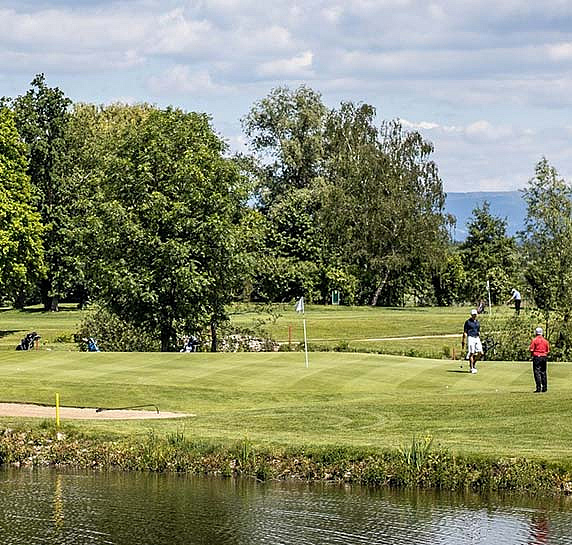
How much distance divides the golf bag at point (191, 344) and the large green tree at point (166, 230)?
55 centimetres

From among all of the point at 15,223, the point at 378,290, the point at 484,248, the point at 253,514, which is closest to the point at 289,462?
the point at 253,514

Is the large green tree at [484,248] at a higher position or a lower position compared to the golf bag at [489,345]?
higher

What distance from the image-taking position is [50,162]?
8400cm

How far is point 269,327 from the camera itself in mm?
67875

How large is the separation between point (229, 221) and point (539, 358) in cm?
2262

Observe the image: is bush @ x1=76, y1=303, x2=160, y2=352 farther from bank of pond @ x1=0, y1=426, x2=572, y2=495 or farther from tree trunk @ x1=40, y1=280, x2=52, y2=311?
tree trunk @ x1=40, y1=280, x2=52, y2=311

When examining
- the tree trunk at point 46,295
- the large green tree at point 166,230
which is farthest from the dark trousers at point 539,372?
the tree trunk at point 46,295

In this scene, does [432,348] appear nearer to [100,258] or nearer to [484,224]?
[100,258]

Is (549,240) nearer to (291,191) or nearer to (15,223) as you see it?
(15,223)

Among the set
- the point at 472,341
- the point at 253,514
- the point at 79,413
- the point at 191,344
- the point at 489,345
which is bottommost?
the point at 253,514

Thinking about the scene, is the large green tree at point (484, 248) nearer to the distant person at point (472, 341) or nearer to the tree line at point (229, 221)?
the tree line at point (229, 221)

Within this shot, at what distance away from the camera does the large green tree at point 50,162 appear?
8250cm

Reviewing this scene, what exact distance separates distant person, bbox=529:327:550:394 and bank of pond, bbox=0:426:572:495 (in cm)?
786

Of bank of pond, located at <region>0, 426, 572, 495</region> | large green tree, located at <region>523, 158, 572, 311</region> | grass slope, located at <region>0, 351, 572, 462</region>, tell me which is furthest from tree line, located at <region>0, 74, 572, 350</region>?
bank of pond, located at <region>0, 426, 572, 495</region>
